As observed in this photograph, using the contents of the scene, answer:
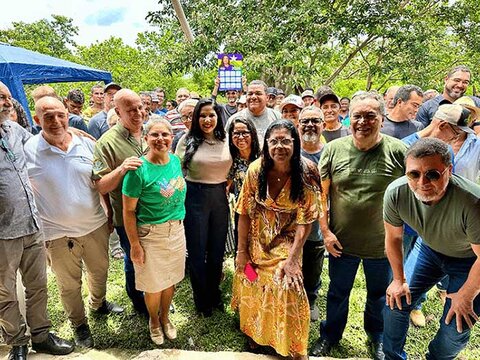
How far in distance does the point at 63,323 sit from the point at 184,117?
237 cm

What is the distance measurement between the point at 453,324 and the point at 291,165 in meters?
1.39

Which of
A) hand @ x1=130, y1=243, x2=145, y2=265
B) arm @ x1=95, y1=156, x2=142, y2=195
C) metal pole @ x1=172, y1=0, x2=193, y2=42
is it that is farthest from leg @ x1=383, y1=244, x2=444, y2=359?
metal pole @ x1=172, y1=0, x2=193, y2=42

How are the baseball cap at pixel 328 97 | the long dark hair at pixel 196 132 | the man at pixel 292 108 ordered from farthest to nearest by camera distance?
the baseball cap at pixel 328 97, the man at pixel 292 108, the long dark hair at pixel 196 132

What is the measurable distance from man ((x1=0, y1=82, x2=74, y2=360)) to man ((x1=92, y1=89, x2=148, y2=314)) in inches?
19.0

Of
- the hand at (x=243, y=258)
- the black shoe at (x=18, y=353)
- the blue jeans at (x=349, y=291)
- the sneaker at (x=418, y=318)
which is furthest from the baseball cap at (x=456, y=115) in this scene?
the black shoe at (x=18, y=353)

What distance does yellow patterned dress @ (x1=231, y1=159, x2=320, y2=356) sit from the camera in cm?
232

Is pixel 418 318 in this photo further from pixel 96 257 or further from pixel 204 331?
pixel 96 257

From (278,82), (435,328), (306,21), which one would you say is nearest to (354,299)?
(435,328)

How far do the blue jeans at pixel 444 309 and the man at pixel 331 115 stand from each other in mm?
1821

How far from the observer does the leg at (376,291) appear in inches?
92.8

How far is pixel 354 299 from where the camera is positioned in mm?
3279

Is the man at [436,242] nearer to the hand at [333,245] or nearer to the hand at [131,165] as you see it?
the hand at [333,245]

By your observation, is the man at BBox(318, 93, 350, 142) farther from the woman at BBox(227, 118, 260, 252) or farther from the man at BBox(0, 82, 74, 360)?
the man at BBox(0, 82, 74, 360)

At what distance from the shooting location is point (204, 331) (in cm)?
285
